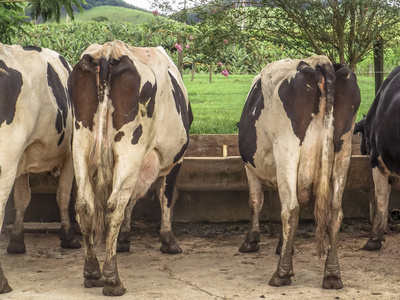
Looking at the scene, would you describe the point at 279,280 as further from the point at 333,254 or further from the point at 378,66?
the point at 378,66

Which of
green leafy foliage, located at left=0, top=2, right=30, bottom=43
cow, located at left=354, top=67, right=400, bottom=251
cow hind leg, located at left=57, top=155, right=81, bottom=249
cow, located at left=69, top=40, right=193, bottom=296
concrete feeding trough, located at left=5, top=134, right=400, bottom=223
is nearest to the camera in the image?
cow, located at left=69, top=40, right=193, bottom=296

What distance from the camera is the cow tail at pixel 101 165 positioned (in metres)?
5.70

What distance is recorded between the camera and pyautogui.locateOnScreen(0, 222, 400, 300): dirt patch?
570cm

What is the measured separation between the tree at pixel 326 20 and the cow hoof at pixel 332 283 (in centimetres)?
604

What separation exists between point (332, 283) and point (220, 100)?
1291 cm

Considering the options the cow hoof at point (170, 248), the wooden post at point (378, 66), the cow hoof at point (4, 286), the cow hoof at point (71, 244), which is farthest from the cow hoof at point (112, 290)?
the wooden post at point (378, 66)

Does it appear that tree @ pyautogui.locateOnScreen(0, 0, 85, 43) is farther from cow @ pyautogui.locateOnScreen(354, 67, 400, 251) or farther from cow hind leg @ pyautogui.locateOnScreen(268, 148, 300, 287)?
cow hind leg @ pyautogui.locateOnScreen(268, 148, 300, 287)

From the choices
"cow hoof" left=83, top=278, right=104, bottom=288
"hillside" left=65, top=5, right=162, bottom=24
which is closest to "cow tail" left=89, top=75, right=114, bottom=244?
"cow hoof" left=83, top=278, right=104, bottom=288

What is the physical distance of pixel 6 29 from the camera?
9148mm

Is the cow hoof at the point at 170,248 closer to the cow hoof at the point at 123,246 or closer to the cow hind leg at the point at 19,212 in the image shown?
the cow hoof at the point at 123,246

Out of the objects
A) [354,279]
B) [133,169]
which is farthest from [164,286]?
[354,279]

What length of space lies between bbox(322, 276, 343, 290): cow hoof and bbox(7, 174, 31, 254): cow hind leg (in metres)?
3.26

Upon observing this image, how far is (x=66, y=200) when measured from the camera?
7.49m

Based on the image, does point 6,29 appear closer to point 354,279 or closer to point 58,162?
point 58,162
